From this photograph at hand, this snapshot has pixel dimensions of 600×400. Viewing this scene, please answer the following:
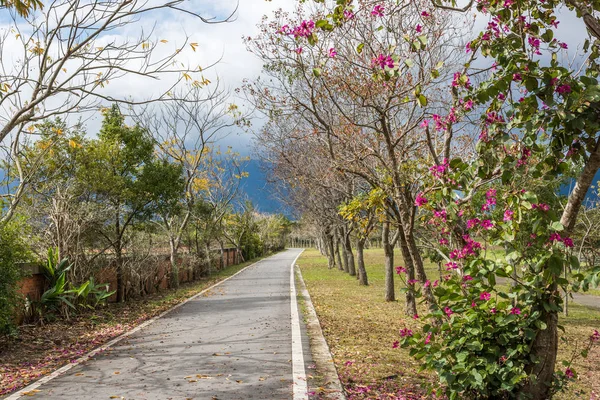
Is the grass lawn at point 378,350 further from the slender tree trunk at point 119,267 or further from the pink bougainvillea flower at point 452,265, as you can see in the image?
the slender tree trunk at point 119,267

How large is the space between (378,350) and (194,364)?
3066 millimetres

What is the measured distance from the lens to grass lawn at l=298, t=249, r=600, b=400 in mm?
6203

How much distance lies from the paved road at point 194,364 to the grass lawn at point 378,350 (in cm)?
90

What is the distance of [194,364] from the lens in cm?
717

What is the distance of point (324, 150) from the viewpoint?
13.9 metres

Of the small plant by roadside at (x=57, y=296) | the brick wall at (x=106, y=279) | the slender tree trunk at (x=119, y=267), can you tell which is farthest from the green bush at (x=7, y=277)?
the slender tree trunk at (x=119, y=267)

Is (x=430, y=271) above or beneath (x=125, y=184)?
beneath

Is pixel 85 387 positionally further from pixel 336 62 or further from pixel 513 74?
pixel 336 62

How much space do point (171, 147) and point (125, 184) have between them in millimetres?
9466

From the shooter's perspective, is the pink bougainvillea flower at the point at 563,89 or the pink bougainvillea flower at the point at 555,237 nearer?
the pink bougainvillea flower at the point at 555,237

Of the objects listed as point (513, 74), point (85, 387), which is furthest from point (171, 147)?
point (513, 74)

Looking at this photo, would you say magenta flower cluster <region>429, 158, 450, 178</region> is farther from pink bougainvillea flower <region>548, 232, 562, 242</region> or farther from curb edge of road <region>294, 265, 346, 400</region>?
curb edge of road <region>294, 265, 346, 400</region>

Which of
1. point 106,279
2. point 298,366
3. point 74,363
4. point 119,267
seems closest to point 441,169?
point 298,366

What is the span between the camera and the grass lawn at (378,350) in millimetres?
6203
